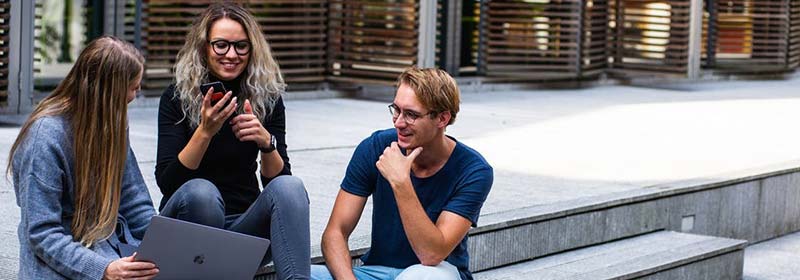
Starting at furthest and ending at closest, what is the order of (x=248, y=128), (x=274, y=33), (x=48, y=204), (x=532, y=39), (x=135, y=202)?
(x=532, y=39), (x=274, y=33), (x=248, y=128), (x=135, y=202), (x=48, y=204)

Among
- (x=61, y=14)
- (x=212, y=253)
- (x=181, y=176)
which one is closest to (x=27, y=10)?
(x=61, y=14)

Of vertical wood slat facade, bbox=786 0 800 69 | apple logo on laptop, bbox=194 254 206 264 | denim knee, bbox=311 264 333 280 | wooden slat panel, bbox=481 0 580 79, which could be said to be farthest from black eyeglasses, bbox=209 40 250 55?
vertical wood slat facade, bbox=786 0 800 69

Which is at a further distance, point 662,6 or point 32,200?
point 662,6

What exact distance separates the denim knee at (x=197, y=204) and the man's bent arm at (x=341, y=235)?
0.37m

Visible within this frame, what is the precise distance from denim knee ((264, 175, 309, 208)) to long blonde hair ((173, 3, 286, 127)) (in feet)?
1.17

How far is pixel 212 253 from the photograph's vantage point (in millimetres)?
3824

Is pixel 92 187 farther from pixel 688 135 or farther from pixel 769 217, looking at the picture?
pixel 688 135

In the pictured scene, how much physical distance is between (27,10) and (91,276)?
6678 millimetres

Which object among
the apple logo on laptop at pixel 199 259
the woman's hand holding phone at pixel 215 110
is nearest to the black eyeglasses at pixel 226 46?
the woman's hand holding phone at pixel 215 110

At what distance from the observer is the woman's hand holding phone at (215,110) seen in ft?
13.8

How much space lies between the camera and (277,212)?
4375 millimetres

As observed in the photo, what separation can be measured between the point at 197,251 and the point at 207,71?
1004mm

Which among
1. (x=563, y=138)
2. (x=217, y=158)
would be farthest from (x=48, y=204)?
(x=563, y=138)

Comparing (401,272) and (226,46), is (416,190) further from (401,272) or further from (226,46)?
(226,46)
